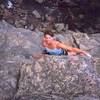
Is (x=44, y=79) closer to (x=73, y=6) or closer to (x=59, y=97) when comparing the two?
(x=59, y=97)

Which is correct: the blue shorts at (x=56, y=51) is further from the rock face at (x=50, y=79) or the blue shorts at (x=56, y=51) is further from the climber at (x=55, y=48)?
the rock face at (x=50, y=79)

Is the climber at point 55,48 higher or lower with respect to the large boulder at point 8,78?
Result: higher

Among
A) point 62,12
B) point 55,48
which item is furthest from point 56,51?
point 62,12

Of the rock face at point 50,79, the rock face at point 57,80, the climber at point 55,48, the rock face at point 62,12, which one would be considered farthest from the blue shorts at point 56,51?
the rock face at point 62,12

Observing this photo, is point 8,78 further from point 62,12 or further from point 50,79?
point 62,12

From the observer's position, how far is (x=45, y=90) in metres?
5.62

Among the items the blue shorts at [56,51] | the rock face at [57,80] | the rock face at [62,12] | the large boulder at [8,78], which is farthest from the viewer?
the rock face at [62,12]

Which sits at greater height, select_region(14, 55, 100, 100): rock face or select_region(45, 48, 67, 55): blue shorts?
select_region(45, 48, 67, 55): blue shorts

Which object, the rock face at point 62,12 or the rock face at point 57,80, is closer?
the rock face at point 57,80

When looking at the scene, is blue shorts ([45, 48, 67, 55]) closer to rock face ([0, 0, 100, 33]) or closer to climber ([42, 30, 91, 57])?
climber ([42, 30, 91, 57])

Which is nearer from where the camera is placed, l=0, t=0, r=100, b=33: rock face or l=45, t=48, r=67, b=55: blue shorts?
l=45, t=48, r=67, b=55: blue shorts

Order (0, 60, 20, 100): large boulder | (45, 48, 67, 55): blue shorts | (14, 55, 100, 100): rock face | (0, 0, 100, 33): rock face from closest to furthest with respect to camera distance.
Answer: (14, 55, 100, 100): rock face
(0, 60, 20, 100): large boulder
(45, 48, 67, 55): blue shorts
(0, 0, 100, 33): rock face

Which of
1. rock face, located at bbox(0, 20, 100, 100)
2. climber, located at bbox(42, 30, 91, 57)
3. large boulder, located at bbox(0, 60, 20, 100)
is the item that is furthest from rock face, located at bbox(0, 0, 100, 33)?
rock face, located at bbox(0, 20, 100, 100)

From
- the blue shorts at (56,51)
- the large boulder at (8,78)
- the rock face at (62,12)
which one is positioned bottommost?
the large boulder at (8,78)
